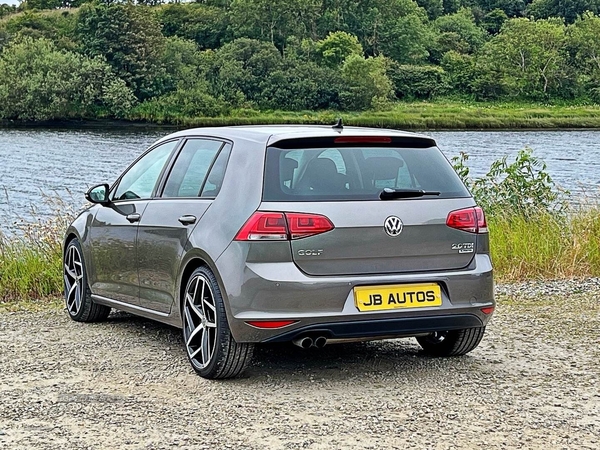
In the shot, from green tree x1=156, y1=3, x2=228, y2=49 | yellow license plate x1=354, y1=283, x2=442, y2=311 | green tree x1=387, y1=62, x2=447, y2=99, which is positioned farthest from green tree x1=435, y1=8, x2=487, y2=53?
yellow license plate x1=354, y1=283, x2=442, y2=311

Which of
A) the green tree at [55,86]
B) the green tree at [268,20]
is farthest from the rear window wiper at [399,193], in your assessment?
the green tree at [268,20]

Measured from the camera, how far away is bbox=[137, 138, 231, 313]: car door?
6.32 m

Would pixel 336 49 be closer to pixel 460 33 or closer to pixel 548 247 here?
pixel 460 33

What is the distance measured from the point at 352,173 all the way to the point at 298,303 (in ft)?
3.09

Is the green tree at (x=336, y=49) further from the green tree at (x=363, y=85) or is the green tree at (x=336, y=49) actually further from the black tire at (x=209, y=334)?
the black tire at (x=209, y=334)

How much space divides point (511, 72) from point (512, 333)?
11711 cm

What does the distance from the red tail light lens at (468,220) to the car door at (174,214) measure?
153 centimetres

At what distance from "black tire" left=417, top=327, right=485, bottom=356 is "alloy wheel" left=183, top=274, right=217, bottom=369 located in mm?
1641

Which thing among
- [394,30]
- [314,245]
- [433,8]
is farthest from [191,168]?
[433,8]

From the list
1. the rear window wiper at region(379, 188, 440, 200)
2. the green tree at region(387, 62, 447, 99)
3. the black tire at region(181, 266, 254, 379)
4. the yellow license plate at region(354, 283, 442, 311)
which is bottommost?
the green tree at region(387, 62, 447, 99)

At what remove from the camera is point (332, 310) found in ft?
18.5

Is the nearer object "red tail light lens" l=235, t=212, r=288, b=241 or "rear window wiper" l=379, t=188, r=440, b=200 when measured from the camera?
"red tail light lens" l=235, t=212, r=288, b=241

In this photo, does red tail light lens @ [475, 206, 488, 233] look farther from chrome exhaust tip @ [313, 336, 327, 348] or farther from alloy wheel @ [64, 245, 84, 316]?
alloy wheel @ [64, 245, 84, 316]

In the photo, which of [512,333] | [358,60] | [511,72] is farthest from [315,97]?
[512,333]
